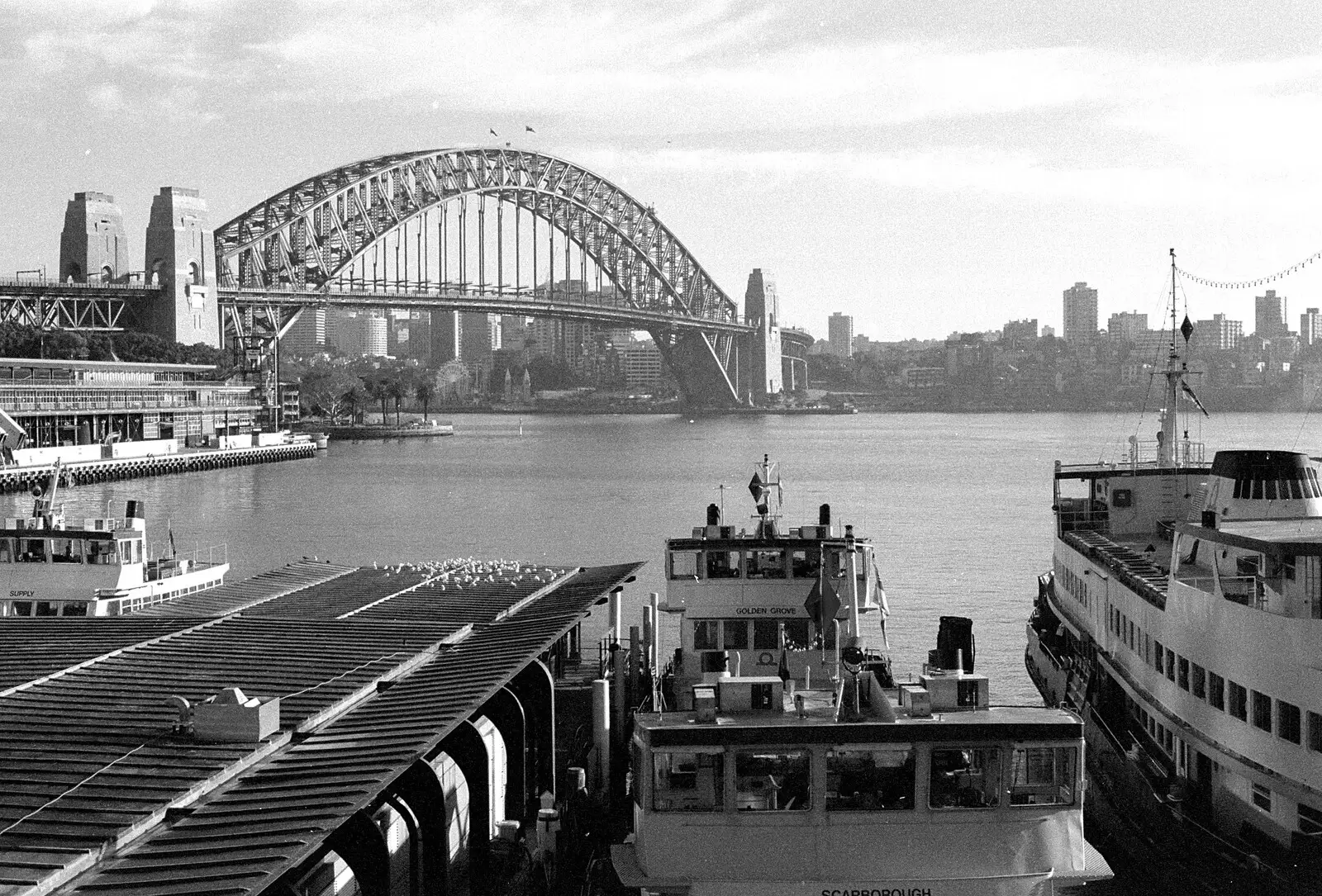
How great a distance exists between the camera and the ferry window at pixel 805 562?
45.2 ft

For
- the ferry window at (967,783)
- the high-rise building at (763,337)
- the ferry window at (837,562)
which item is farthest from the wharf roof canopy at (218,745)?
the high-rise building at (763,337)

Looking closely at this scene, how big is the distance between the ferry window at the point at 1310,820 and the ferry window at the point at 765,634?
415cm

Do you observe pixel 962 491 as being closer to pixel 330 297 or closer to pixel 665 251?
pixel 330 297

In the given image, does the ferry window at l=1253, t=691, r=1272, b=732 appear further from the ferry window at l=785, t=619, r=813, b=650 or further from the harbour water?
the harbour water

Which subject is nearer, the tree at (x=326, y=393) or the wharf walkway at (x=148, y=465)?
the wharf walkway at (x=148, y=465)

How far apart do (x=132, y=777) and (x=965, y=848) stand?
4.10m

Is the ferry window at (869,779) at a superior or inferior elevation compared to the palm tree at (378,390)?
inferior

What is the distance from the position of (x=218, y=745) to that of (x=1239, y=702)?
6.27 m

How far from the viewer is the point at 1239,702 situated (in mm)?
11000

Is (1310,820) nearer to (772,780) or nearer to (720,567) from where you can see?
(772,780)

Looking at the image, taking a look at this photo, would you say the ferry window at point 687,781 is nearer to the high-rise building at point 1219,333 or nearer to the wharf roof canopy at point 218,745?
the wharf roof canopy at point 218,745

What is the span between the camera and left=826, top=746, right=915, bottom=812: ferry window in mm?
8414

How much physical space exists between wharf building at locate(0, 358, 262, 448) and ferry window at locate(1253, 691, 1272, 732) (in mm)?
47421

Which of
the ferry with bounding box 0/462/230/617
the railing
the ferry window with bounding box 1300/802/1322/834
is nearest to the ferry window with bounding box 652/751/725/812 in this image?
the ferry window with bounding box 1300/802/1322/834
